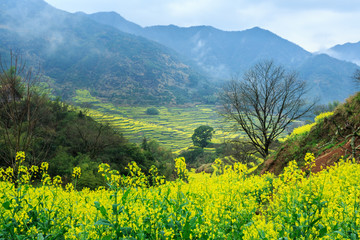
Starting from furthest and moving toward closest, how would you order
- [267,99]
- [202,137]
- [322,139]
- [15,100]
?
1. [202,137]
2. [267,99]
3. [322,139]
4. [15,100]

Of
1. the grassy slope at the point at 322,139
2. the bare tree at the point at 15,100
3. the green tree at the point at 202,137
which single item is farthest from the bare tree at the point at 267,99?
the green tree at the point at 202,137


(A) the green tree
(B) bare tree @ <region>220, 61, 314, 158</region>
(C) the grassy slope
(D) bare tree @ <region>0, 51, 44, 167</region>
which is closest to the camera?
(D) bare tree @ <region>0, 51, 44, 167</region>

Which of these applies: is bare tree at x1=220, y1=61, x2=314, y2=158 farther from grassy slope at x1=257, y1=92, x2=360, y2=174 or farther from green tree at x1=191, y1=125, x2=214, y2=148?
green tree at x1=191, y1=125, x2=214, y2=148

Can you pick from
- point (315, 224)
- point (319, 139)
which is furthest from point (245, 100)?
point (315, 224)

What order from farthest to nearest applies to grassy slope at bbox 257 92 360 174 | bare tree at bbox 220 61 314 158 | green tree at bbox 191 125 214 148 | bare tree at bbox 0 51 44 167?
green tree at bbox 191 125 214 148 < bare tree at bbox 220 61 314 158 < grassy slope at bbox 257 92 360 174 < bare tree at bbox 0 51 44 167

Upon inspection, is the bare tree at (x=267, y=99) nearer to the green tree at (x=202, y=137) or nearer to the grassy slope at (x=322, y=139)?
the grassy slope at (x=322, y=139)

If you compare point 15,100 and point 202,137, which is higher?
point 15,100

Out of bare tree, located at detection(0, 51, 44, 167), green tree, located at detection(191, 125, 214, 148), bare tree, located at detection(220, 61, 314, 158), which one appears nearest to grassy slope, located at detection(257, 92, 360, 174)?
bare tree, located at detection(220, 61, 314, 158)

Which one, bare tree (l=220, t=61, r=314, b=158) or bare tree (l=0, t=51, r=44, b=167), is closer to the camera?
bare tree (l=0, t=51, r=44, b=167)

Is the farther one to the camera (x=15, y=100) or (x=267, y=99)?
(x=267, y=99)

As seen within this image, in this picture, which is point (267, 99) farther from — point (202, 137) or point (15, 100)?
point (202, 137)

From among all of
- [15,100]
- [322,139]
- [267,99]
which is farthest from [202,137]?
[15,100]

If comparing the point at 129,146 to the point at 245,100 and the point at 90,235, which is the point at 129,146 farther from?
the point at 90,235

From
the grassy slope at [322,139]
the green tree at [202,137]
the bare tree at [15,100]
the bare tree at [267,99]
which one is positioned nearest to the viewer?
the bare tree at [15,100]
